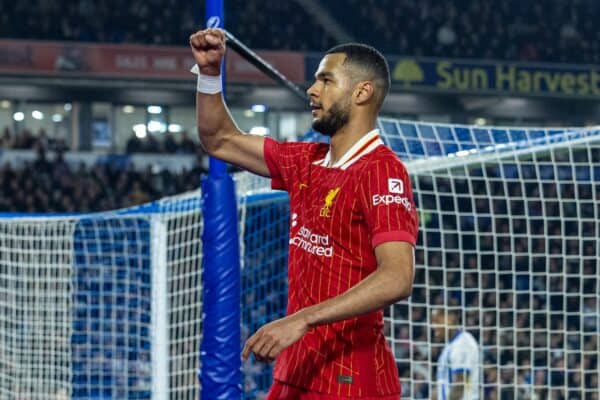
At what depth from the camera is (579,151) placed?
8.29 meters

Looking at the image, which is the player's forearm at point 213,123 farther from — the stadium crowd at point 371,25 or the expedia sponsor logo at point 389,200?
the stadium crowd at point 371,25

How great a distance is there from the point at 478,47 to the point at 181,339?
2046 cm

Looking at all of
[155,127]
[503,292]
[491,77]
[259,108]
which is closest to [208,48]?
[503,292]

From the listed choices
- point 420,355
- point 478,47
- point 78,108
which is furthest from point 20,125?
point 420,355

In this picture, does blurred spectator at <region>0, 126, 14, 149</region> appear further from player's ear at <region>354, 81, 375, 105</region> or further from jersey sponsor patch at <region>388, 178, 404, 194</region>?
jersey sponsor patch at <region>388, 178, 404, 194</region>

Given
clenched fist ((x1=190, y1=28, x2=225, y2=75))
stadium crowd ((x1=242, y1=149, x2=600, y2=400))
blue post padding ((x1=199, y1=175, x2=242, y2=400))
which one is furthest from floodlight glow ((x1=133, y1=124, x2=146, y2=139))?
clenched fist ((x1=190, y1=28, x2=225, y2=75))

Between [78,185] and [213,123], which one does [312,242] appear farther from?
[78,185]

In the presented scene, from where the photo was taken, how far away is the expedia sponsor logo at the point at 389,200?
3.16 meters

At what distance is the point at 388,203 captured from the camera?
316 cm

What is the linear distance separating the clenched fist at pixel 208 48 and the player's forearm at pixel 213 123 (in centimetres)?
11

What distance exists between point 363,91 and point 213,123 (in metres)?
0.61

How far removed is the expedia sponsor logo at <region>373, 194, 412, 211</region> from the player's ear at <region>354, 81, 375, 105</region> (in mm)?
354


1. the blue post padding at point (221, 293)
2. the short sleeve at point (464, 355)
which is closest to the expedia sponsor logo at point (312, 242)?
the blue post padding at point (221, 293)

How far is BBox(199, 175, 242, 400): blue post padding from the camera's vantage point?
5914 mm
